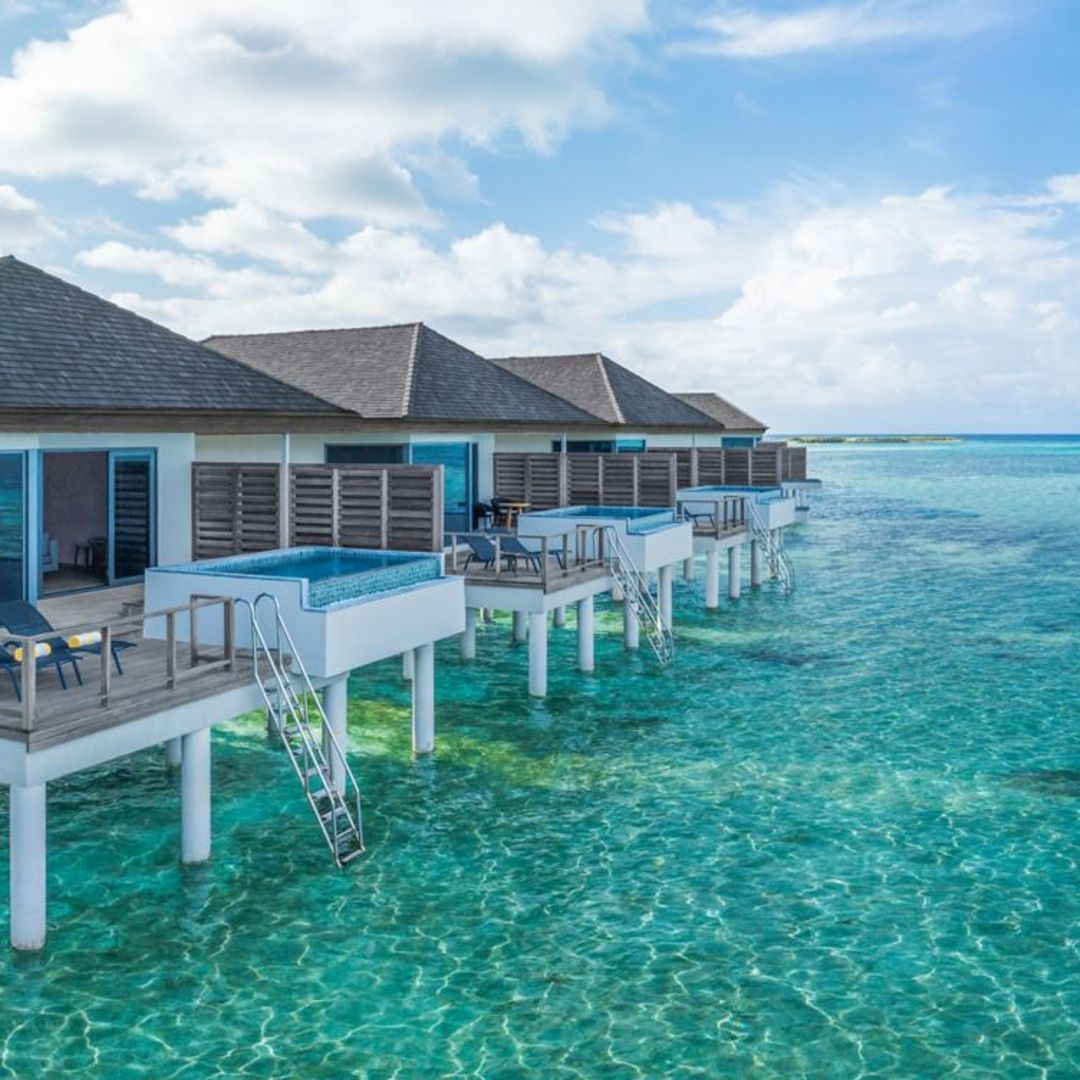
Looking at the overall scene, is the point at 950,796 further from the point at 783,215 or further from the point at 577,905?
the point at 783,215

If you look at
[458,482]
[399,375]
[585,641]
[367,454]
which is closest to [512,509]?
[458,482]

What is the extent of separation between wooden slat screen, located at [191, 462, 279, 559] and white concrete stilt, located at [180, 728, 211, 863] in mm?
5196

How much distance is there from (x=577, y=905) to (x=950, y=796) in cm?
597

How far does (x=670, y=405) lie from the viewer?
123 ft

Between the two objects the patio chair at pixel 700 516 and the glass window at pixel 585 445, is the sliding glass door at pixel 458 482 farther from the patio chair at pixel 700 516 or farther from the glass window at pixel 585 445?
the patio chair at pixel 700 516

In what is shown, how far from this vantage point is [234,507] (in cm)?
1602

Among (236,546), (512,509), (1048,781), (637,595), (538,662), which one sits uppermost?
(512,509)

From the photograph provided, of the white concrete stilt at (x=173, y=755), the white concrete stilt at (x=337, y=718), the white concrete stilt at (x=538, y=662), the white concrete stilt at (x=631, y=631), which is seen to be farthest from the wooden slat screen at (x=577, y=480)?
the white concrete stilt at (x=337, y=718)

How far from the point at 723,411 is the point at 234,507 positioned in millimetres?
44830

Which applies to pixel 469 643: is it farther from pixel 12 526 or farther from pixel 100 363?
pixel 12 526

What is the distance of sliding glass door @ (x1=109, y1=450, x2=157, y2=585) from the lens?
50.1ft

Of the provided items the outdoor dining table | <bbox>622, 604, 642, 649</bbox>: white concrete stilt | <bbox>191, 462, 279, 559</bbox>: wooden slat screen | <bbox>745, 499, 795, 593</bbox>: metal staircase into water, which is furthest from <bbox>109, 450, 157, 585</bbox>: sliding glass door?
<bbox>745, 499, 795, 593</bbox>: metal staircase into water

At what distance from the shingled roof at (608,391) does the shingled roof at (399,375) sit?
3.87 m

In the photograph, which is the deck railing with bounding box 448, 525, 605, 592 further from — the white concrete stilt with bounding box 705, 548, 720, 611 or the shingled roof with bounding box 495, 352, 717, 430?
the shingled roof with bounding box 495, 352, 717, 430
